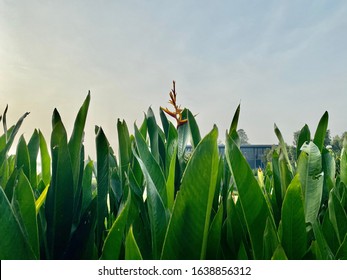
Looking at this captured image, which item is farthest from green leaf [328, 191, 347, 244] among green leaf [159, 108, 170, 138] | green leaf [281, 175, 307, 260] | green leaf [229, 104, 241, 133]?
green leaf [159, 108, 170, 138]

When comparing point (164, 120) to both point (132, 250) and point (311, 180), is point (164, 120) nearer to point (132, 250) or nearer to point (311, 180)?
point (311, 180)

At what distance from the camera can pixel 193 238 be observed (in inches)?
20.2

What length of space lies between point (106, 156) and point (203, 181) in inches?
10.3

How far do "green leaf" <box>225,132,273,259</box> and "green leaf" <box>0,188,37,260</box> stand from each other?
28cm

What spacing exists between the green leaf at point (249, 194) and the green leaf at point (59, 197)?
0.27m

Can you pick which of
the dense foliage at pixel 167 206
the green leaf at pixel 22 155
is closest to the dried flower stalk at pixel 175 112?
the dense foliage at pixel 167 206

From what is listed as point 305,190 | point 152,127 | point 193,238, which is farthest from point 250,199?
point 152,127

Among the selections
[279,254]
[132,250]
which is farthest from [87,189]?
[279,254]

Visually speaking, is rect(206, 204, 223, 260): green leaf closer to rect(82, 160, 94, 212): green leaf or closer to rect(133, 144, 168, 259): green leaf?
rect(133, 144, 168, 259): green leaf

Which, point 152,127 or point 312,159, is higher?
point 152,127

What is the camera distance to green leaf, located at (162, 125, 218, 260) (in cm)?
47

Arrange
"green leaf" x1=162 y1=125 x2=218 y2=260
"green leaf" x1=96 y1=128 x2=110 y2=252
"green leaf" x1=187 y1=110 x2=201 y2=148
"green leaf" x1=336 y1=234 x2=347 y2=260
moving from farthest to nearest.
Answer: "green leaf" x1=187 y1=110 x2=201 y2=148 < "green leaf" x1=96 y1=128 x2=110 y2=252 < "green leaf" x1=336 y1=234 x2=347 y2=260 < "green leaf" x1=162 y1=125 x2=218 y2=260

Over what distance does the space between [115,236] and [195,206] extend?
12cm
